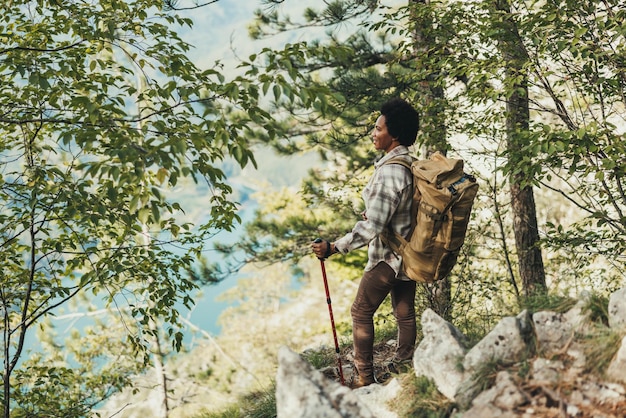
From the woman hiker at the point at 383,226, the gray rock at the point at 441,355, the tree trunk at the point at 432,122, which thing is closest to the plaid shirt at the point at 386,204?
the woman hiker at the point at 383,226

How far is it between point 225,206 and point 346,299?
19461 mm

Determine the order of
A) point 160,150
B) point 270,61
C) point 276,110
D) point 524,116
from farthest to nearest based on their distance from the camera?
point 276,110 → point 524,116 → point 270,61 → point 160,150

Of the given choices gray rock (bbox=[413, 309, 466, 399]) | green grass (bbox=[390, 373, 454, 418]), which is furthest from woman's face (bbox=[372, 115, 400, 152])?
green grass (bbox=[390, 373, 454, 418])

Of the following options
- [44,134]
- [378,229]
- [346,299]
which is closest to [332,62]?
[44,134]

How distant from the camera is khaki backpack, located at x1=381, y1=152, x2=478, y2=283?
11.5 feet

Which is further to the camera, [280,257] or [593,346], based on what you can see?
[280,257]

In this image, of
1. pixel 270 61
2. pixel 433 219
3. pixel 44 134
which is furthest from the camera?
pixel 44 134

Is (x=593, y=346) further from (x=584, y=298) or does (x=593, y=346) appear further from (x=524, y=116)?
(x=524, y=116)

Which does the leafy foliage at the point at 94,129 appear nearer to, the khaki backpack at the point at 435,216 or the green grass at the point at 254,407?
the green grass at the point at 254,407

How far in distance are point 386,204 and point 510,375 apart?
1.26m

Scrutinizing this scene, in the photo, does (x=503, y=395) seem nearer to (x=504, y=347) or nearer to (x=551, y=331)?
(x=504, y=347)

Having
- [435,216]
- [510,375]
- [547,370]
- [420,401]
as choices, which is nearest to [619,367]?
[547,370]

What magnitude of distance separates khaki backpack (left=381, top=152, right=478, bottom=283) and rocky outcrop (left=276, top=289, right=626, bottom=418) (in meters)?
0.39

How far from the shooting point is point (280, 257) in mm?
11070
